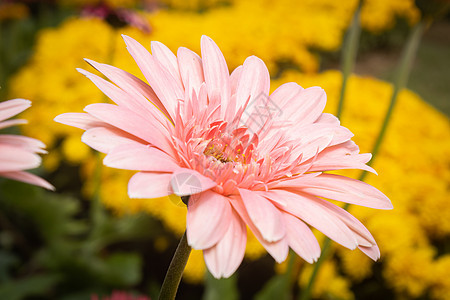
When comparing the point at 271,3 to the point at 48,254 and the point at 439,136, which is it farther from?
the point at 48,254

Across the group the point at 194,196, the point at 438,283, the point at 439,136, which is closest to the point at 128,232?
the point at 438,283

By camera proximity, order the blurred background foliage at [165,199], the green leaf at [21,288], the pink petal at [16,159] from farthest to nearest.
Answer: the blurred background foliage at [165,199], the green leaf at [21,288], the pink petal at [16,159]

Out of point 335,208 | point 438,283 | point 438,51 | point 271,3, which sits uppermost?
point 335,208

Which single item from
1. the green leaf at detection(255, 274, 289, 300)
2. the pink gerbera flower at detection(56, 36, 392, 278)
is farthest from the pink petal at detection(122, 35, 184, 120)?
the green leaf at detection(255, 274, 289, 300)

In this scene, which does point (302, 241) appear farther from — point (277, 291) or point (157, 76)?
point (277, 291)

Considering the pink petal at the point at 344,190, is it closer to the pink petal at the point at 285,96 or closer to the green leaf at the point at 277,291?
the pink petal at the point at 285,96

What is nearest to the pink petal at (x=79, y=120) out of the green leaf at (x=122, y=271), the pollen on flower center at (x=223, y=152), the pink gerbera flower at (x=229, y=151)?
the pink gerbera flower at (x=229, y=151)

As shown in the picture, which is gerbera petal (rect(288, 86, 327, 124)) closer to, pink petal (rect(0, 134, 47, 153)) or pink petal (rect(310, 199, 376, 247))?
pink petal (rect(310, 199, 376, 247))

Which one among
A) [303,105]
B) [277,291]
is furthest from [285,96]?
[277,291]
